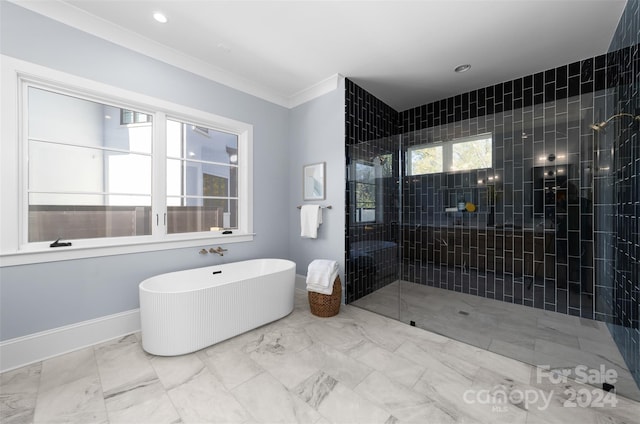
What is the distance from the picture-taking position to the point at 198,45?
2.42 metres

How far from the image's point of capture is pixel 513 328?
2.27 metres

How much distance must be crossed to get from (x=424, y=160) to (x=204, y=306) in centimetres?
279

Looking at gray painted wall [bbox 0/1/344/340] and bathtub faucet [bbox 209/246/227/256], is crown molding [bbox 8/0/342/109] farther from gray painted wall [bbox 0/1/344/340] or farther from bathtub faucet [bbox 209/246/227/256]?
bathtub faucet [bbox 209/246/227/256]

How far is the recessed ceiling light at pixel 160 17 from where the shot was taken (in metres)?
Answer: 2.02

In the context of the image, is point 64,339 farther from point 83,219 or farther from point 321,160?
point 321,160

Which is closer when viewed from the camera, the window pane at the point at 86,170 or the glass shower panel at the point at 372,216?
the window pane at the point at 86,170

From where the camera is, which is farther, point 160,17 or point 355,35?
point 355,35

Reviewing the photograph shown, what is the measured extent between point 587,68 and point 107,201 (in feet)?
16.3

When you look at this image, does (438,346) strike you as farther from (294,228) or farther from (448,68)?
(448,68)

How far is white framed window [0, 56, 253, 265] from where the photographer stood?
185 cm

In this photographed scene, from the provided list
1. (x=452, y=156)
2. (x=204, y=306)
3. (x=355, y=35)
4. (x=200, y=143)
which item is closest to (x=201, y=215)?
(x=200, y=143)

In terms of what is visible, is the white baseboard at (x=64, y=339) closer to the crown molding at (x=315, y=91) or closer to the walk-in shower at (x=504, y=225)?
the walk-in shower at (x=504, y=225)

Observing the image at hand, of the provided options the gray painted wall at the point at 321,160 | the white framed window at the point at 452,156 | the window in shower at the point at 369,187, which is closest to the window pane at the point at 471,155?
the white framed window at the point at 452,156

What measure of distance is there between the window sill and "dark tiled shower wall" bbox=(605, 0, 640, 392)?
3.47 metres
